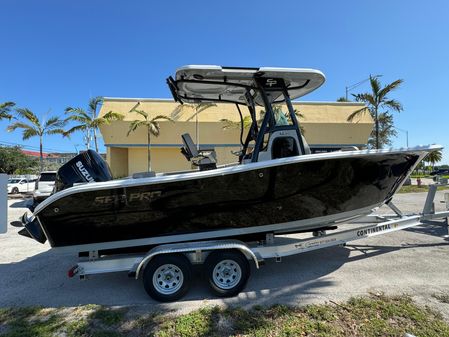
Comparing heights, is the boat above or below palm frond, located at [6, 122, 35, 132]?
below

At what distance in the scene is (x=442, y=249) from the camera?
17.7 ft

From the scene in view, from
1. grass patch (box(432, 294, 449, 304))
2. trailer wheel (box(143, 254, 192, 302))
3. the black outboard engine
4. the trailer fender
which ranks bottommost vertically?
grass patch (box(432, 294, 449, 304))

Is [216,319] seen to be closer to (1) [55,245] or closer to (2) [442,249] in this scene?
(1) [55,245]

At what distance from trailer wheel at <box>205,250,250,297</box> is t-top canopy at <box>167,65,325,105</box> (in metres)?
2.35

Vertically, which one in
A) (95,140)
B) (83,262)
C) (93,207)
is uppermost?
(95,140)

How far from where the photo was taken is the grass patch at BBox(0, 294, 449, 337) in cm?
295

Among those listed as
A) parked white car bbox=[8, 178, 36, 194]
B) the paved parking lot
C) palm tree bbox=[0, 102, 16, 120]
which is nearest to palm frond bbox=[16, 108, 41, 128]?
palm tree bbox=[0, 102, 16, 120]

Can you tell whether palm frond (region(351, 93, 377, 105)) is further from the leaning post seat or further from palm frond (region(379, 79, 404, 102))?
the leaning post seat

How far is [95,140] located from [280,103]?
672 inches

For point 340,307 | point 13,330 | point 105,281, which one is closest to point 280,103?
point 340,307

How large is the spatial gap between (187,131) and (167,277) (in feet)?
58.1

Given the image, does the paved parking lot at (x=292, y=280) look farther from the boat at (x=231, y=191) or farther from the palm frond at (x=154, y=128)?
the palm frond at (x=154, y=128)

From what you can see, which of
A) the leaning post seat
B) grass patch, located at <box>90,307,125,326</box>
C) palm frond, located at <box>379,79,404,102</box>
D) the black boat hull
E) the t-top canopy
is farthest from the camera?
palm frond, located at <box>379,79,404,102</box>

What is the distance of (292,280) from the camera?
14.0 feet
